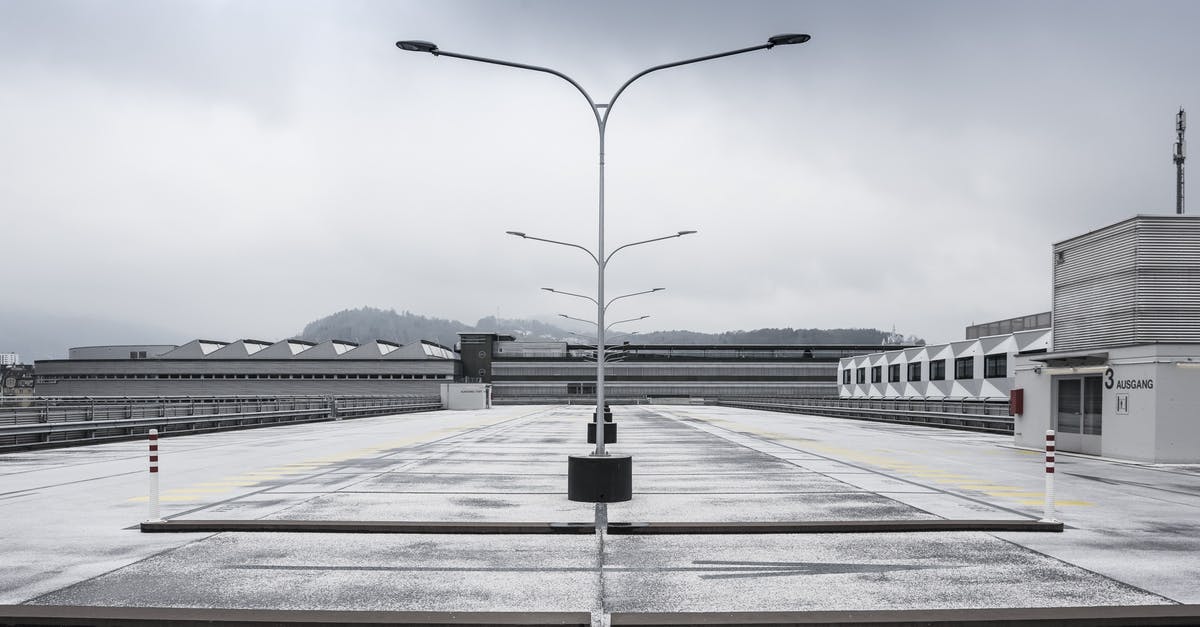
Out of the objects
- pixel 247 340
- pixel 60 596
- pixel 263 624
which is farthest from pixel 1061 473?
pixel 247 340

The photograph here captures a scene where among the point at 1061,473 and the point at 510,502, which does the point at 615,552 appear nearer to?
the point at 510,502

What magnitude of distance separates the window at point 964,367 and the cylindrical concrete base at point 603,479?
62014 mm

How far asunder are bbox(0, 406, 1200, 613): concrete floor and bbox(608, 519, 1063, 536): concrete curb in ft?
0.63

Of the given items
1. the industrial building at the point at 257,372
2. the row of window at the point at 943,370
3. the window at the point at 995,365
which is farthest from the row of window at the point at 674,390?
the window at the point at 995,365

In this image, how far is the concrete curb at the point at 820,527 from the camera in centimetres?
1042

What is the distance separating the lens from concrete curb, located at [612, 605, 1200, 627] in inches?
253

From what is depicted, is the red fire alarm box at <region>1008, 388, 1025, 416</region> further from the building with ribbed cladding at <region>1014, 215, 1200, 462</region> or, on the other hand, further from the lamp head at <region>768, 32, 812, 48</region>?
the lamp head at <region>768, 32, 812, 48</region>

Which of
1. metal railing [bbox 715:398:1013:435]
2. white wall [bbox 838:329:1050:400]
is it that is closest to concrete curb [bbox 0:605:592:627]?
metal railing [bbox 715:398:1013:435]

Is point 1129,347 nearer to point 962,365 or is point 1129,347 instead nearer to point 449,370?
point 962,365

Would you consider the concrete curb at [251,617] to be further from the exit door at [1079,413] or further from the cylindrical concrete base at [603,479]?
the exit door at [1079,413]

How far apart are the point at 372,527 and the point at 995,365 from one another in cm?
6256

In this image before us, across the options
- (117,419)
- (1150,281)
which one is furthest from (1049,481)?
(117,419)

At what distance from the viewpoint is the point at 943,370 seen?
71875 millimetres

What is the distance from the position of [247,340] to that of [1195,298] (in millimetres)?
121626
